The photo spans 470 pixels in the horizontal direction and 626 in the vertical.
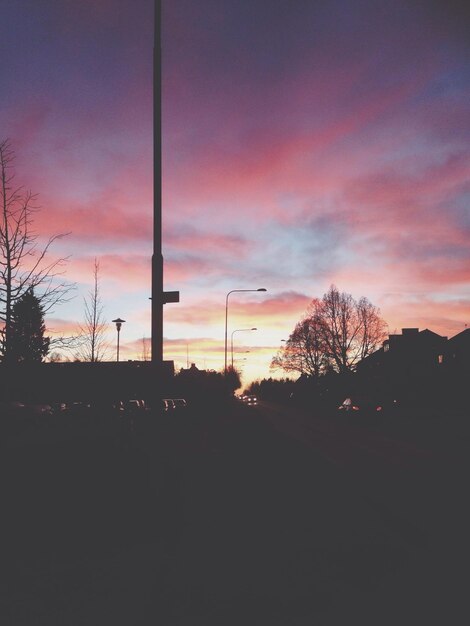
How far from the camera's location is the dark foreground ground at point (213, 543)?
488 centimetres

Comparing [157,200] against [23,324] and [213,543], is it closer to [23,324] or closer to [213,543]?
[213,543]

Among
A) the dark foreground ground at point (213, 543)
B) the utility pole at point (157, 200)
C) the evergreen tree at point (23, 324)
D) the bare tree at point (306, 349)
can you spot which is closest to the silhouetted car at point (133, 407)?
the evergreen tree at point (23, 324)

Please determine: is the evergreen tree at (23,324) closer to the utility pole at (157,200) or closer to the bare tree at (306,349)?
the utility pole at (157,200)

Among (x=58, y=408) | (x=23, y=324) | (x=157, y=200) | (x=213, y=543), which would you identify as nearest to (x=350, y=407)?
(x=58, y=408)

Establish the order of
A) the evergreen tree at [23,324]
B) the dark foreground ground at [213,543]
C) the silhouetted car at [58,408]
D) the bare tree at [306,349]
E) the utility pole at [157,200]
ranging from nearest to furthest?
1. the dark foreground ground at [213,543]
2. the utility pole at [157,200]
3. the evergreen tree at [23,324]
4. the silhouetted car at [58,408]
5. the bare tree at [306,349]

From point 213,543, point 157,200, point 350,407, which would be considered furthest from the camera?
point 350,407

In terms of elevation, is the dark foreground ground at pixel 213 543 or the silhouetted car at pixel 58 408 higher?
the silhouetted car at pixel 58 408

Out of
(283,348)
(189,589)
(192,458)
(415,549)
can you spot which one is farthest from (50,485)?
(283,348)

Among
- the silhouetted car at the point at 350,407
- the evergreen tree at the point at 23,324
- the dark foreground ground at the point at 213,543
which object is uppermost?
the evergreen tree at the point at 23,324

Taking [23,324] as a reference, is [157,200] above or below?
above

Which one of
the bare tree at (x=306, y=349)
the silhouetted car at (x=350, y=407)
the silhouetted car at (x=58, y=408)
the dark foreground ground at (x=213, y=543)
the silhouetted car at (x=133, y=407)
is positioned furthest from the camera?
the bare tree at (x=306, y=349)

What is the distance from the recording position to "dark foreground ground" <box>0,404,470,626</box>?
4875 mm

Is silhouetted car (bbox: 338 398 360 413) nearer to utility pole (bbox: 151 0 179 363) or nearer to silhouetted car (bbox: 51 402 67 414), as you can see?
silhouetted car (bbox: 51 402 67 414)

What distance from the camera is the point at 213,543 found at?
7.02 metres
